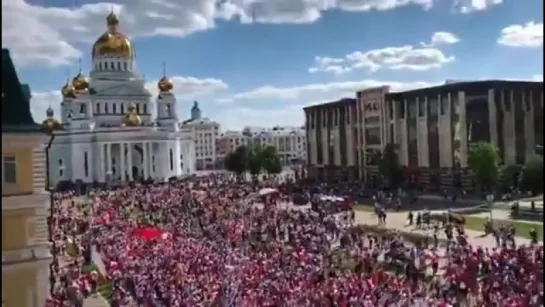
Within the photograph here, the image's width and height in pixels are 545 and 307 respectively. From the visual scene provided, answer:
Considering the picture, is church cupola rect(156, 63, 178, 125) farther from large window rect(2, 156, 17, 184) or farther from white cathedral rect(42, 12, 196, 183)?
large window rect(2, 156, 17, 184)

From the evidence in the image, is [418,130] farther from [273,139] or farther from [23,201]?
[273,139]

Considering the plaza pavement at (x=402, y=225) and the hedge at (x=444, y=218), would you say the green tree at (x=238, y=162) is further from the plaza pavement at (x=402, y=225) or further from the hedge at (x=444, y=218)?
the hedge at (x=444, y=218)

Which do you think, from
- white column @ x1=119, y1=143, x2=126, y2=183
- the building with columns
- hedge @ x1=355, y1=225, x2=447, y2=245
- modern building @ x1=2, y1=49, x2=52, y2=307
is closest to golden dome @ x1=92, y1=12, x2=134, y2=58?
white column @ x1=119, y1=143, x2=126, y2=183

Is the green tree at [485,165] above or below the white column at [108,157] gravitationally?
below

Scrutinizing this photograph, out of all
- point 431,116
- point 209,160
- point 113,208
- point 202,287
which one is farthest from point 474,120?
point 209,160

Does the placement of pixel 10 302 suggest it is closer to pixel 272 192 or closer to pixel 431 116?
pixel 272 192

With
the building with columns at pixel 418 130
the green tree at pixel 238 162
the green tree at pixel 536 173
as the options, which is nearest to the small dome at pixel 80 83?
the green tree at pixel 238 162

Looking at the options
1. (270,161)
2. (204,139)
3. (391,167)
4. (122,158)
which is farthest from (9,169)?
(204,139)
